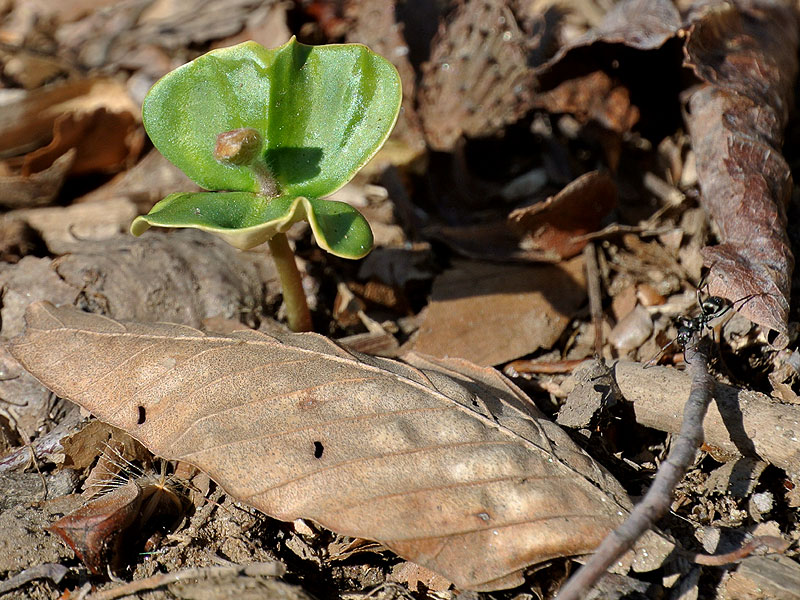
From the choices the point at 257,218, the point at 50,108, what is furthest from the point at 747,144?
the point at 50,108

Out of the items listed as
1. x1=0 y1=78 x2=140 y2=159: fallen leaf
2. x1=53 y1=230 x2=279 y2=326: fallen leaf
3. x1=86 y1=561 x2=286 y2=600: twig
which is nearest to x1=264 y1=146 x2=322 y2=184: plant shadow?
x1=53 y1=230 x2=279 y2=326: fallen leaf

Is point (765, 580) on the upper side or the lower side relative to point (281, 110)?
lower

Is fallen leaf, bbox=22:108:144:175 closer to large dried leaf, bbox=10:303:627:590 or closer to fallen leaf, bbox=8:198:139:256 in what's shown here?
fallen leaf, bbox=8:198:139:256

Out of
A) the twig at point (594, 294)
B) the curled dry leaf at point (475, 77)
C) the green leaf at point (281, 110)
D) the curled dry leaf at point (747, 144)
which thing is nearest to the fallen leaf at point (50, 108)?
the curled dry leaf at point (475, 77)

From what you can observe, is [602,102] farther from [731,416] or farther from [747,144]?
[731,416]

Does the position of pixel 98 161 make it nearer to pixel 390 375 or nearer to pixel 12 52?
pixel 12 52

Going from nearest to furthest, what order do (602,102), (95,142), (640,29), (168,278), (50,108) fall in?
(168,278), (640,29), (602,102), (95,142), (50,108)

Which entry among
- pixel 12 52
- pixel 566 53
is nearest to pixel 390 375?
pixel 566 53
